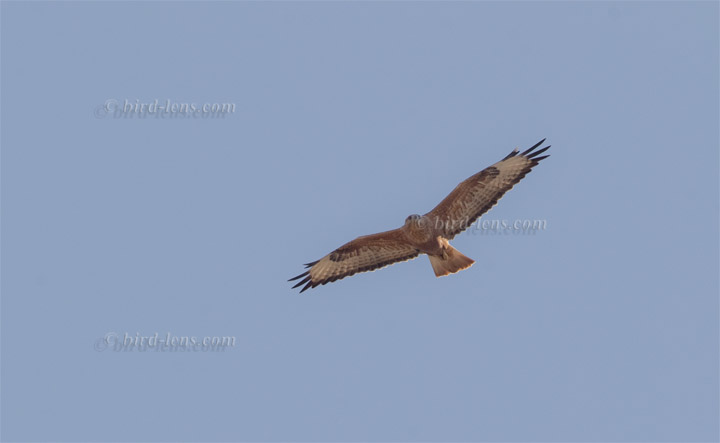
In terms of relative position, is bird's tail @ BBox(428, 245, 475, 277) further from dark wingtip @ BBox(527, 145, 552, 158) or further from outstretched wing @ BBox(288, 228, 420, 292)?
dark wingtip @ BBox(527, 145, 552, 158)

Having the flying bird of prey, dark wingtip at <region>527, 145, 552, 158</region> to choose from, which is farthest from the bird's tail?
dark wingtip at <region>527, 145, 552, 158</region>

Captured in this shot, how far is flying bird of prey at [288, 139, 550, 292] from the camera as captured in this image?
44.4ft

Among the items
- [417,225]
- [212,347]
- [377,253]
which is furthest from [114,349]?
[417,225]

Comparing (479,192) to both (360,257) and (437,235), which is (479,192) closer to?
(437,235)

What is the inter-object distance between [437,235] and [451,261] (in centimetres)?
44

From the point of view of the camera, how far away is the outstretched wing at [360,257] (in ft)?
45.8

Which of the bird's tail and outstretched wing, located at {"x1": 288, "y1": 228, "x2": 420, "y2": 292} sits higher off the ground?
outstretched wing, located at {"x1": 288, "y1": 228, "x2": 420, "y2": 292}

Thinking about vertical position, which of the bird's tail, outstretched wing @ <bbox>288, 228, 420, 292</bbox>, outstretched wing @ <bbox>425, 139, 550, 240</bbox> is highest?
outstretched wing @ <bbox>425, 139, 550, 240</bbox>

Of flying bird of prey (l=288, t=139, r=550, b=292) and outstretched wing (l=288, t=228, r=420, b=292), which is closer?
flying bird of prey (l=288, t=139, r=550, b=292)

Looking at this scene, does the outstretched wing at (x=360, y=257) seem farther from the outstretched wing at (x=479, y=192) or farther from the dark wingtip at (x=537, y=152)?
the dark wingtip at (x=537, y=152)

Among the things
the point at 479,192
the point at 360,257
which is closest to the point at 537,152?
the point at 479,192

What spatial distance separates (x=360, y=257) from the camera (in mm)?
14398

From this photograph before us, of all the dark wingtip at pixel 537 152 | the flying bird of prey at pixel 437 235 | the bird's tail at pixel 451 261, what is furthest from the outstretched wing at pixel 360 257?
the dark wingtip at pixel 537 152

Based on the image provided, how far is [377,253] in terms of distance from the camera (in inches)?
563
